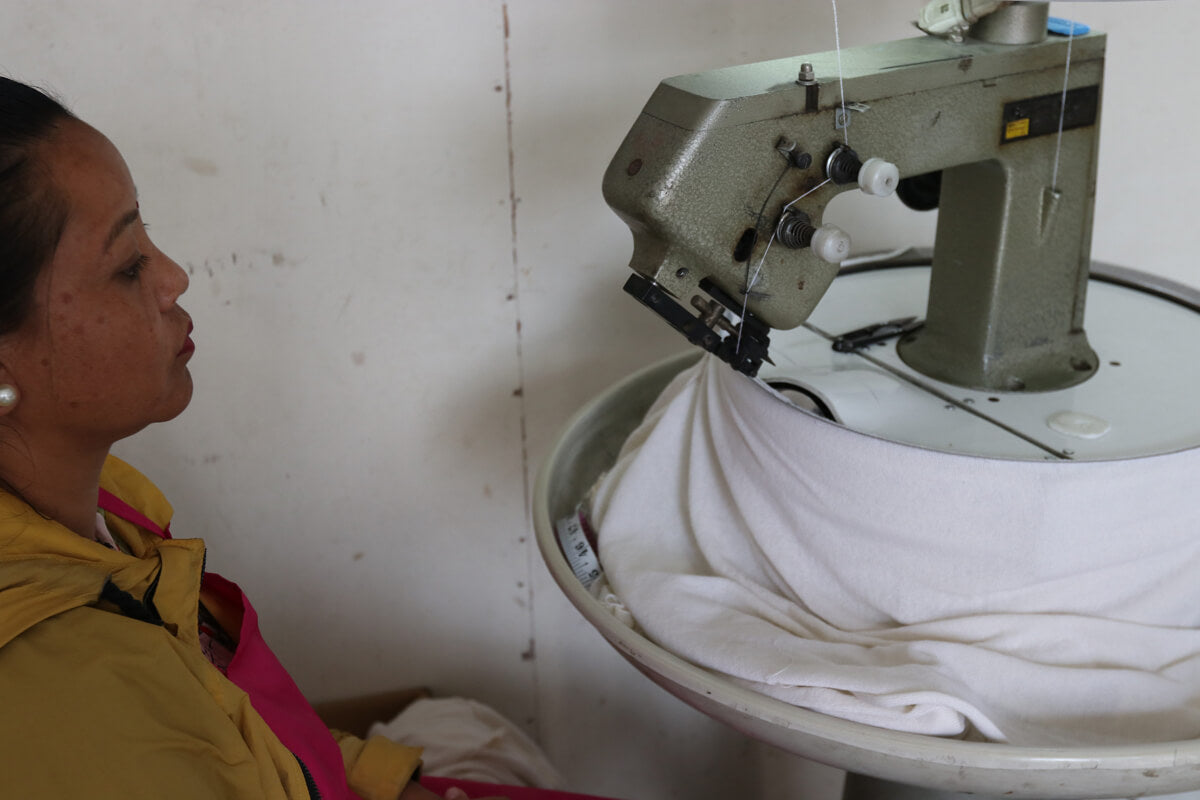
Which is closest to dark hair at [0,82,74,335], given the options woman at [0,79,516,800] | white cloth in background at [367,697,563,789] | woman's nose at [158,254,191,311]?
woman at [0,79,516,800]

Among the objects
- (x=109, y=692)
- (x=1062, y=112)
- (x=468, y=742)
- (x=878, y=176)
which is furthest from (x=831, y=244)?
(x=468, y=742)

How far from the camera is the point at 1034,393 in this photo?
3.77 ft

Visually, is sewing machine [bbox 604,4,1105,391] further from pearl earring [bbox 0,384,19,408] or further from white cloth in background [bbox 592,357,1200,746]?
pearl earring [bbox 0,384,19,408]

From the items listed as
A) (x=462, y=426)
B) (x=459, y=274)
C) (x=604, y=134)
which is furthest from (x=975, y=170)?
(x=462, y=426)

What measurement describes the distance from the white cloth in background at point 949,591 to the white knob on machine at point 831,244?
14cm

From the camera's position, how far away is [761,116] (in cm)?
97

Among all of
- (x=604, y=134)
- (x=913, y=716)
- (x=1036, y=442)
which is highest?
(x=604, y=134)

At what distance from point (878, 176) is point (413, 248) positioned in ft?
2.93

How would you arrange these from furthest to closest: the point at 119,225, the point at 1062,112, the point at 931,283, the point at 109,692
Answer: the point at 931,283, the point at 1062,112, the point at 119,225, the point at 109,692

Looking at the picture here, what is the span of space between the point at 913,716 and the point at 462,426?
1.10 meters

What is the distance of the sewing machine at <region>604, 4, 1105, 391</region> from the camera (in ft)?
3.21

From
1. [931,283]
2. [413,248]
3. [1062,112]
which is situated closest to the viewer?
[1062,112]

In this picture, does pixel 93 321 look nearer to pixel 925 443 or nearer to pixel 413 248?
pixel 925 443

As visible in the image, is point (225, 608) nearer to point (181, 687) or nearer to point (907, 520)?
point (181, 687)
